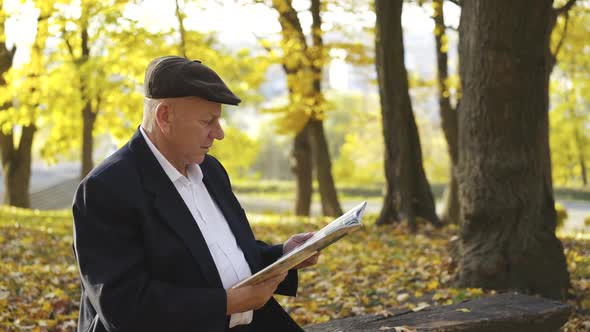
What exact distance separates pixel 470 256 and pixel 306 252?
406 centimetres

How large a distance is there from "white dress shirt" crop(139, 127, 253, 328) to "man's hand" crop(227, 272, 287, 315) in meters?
0.16

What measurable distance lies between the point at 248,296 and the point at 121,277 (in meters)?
0.48

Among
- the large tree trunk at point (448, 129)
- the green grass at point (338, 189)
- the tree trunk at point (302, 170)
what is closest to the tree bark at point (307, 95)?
the tree trunk at point (302, 170)

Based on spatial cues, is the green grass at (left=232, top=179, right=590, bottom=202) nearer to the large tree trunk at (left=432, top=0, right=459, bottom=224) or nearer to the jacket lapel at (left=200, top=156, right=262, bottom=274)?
the large tree trunk at (left=432, top=0, right=459, bottom=224)

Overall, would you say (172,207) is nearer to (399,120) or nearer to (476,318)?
(476,318)

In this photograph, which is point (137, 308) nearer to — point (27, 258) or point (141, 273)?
point (141, 273)

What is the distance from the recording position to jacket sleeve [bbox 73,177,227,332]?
97.3 inches

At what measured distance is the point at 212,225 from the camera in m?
2.93

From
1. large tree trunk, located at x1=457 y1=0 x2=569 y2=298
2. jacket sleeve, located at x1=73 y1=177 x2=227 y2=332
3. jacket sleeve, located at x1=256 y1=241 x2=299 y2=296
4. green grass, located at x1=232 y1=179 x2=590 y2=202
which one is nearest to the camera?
jacket sleeve, located at x1=73 y1=177 x2=227 y2=332

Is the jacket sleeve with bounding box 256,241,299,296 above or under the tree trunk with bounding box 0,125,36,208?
above

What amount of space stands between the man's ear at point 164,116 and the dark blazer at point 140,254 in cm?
11

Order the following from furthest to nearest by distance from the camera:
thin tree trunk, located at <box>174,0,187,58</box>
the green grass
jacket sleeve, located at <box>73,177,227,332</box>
Result: 1. the green grass
2. thin tree trunk, located at <box>174,0,187,58</box>
3. jacket sleeve, located at <box>73,177,227,332</box>

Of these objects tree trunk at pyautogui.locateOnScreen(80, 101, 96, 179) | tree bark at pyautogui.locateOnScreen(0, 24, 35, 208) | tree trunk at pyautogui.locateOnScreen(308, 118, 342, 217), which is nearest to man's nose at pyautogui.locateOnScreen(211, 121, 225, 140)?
tree trunk at pyautogui.locateOnScreen(308, 118, 342, 217)

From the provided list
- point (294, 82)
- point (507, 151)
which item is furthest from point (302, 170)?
point (507, 151)
